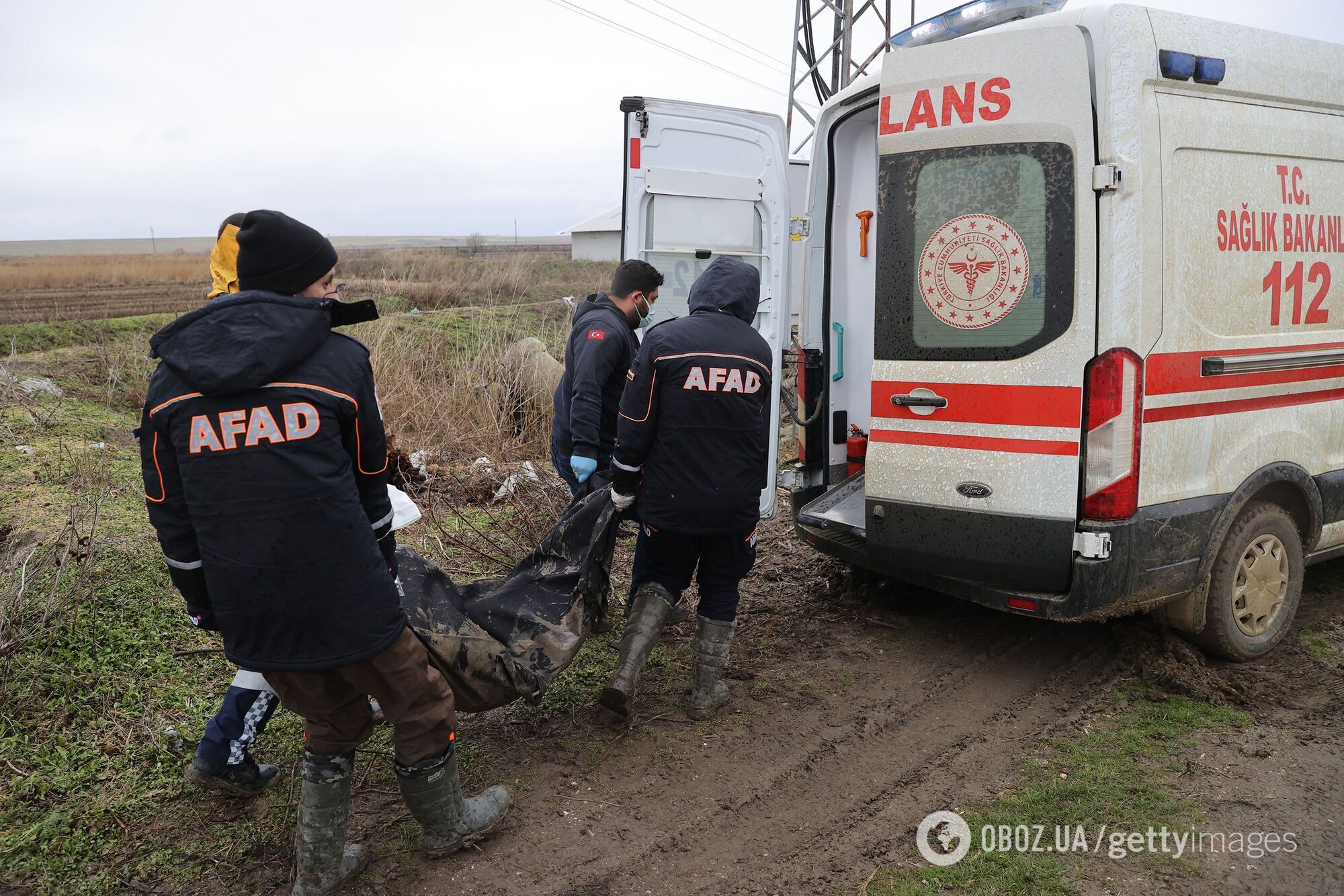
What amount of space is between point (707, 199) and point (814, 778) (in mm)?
3309

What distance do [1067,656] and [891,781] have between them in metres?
1.41

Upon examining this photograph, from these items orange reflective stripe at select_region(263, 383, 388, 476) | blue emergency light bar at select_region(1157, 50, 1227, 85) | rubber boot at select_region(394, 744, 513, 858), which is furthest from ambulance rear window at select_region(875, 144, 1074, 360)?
rubber boot at select_region(394, 744, 513, 858)

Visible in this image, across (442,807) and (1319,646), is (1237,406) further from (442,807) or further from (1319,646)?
Result: (442,807)

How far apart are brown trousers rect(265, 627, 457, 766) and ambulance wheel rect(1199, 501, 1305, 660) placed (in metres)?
3.16

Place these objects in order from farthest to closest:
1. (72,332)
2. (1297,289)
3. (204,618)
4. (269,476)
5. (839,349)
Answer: (72,332), (839,349), (1297,289), (204,618), (269,476)

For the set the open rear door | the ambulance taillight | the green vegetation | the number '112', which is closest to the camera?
the ambulance taillight

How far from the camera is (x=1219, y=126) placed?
355 cm

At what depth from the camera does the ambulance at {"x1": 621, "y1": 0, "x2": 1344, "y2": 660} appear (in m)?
3.31

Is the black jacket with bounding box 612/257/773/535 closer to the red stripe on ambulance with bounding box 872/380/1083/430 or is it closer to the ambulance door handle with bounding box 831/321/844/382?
the red stripe on ambulance with bounding box 872/380/1083/430

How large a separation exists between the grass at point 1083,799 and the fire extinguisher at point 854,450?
1738mm

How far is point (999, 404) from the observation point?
3.52 metres

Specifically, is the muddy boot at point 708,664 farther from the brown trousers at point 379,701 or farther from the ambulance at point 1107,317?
the brown trousers at point 379,701

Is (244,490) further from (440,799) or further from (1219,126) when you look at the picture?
(1219,126)

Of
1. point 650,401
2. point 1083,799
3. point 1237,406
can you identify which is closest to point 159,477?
point 650,401
